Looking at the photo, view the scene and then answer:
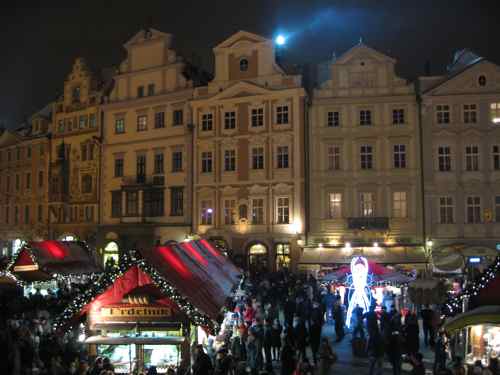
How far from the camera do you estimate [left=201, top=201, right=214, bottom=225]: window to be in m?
32.7

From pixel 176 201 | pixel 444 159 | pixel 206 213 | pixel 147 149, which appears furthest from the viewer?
pixel 147 149

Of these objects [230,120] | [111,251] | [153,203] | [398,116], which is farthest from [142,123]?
[398,116]

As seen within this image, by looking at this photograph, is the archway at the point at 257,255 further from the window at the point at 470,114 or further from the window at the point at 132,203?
the window at the point at 470,114

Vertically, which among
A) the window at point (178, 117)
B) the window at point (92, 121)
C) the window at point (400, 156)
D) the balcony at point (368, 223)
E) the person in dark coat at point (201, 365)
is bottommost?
the person in dark coat at point (201, 365)

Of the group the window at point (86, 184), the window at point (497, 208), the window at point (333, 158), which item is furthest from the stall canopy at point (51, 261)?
the window at point (497, 208)

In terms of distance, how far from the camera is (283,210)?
103ft

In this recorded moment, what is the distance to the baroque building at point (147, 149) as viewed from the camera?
34.0m

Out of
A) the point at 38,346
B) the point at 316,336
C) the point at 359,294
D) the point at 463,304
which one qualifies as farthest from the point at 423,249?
the point at 38,346

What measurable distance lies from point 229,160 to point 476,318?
2393 cm

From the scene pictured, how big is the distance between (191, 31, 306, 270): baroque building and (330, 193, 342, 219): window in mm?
1596

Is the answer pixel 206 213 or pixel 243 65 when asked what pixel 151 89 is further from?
pixel 206 213

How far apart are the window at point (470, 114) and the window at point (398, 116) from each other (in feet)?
10.4

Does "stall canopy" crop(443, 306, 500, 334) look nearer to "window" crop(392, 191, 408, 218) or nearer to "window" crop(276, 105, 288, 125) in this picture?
"window" crop(392, 191, 408, 218)

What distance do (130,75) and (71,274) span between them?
55.9ft
